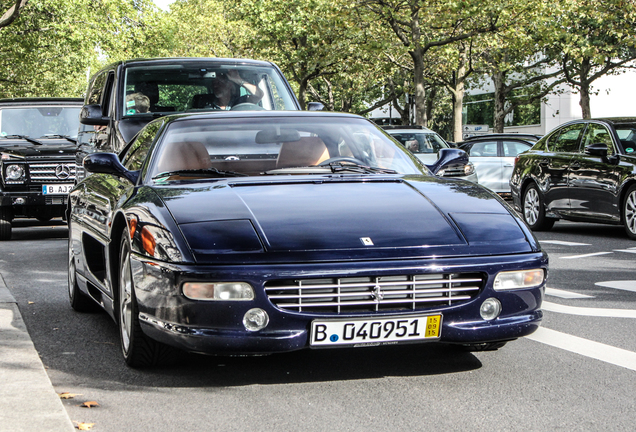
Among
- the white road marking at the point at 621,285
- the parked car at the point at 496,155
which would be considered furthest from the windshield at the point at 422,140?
the white road marking at the point at 621,285

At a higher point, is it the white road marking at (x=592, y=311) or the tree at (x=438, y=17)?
the tree at (x=438, y=17)

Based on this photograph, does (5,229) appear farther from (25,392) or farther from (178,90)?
(25,392)

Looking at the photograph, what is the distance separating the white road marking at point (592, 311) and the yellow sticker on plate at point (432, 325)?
2.36 metres

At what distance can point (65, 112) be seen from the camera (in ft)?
49.8

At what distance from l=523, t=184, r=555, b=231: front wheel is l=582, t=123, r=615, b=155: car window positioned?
1.23 metres

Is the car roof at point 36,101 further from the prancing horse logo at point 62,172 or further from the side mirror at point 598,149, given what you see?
the side mirror at point 598,149

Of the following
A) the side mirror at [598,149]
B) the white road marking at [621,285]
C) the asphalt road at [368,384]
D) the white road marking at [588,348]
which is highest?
the side mirror at [598,149]

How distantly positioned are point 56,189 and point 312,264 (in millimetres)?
10055

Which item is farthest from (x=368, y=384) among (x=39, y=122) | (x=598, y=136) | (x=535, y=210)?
(x=39, y=122)

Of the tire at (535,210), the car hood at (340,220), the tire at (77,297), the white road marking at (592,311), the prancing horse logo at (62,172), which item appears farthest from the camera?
the tire at (535,210)

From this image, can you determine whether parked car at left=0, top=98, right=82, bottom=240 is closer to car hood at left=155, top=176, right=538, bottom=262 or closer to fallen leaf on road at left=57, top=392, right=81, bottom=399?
Result: car hood at left=155, top=176, right=538, bottom=262

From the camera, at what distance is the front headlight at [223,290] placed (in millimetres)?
4262

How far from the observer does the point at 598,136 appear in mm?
13102

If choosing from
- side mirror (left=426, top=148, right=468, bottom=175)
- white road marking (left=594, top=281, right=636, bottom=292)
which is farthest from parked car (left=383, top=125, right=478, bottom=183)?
side mirror (left=426, top=148, right=468, bottom=175)
